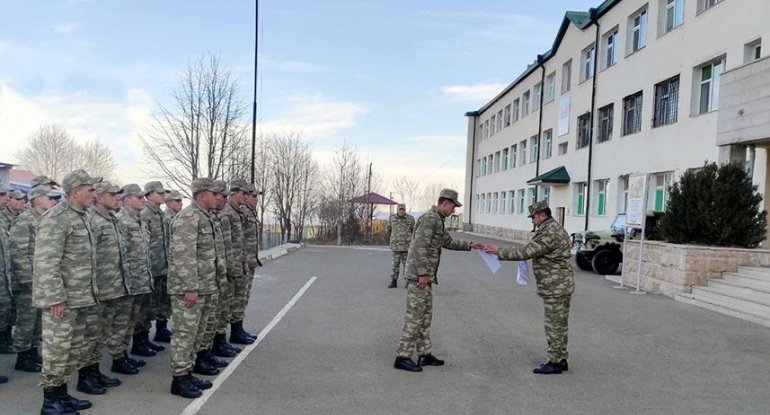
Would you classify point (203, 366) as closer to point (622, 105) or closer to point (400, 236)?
point (400, 236)

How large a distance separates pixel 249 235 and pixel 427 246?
8.27 feet

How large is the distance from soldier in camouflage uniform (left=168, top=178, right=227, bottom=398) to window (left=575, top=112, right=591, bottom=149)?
24.6m

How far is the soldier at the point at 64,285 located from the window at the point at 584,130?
25576 mm

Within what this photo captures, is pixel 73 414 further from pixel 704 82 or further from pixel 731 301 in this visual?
pixel 704 82

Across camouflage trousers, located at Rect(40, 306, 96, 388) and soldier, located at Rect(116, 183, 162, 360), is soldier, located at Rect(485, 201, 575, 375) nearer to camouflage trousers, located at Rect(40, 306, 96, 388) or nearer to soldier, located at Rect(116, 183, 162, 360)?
soldier, located at Rect(116, 183, 162, 360)

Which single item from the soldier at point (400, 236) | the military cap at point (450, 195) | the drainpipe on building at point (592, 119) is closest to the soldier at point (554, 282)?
the military cap at point (450, 195)

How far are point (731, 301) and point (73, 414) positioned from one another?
36.0 ft

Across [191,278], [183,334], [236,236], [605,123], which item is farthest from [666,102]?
[183,334]

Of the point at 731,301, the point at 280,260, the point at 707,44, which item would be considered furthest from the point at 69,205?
the point at 707,44

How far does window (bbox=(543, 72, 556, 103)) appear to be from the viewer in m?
33.6

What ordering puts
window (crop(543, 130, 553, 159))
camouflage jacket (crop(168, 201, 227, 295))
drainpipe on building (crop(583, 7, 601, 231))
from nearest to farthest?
camouflage jacket (crop(168, 201, 227, 295)), drainpipe on building (crop(583, 7, 601, 231)), window (crop(543, 130, 553, 159))

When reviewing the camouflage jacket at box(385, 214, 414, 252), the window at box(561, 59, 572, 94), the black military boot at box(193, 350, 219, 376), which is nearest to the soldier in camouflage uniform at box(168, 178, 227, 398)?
the black military boot at box(193, 350, 219, 376)

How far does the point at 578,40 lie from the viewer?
97.1 feet

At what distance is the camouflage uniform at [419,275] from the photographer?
6.36m
